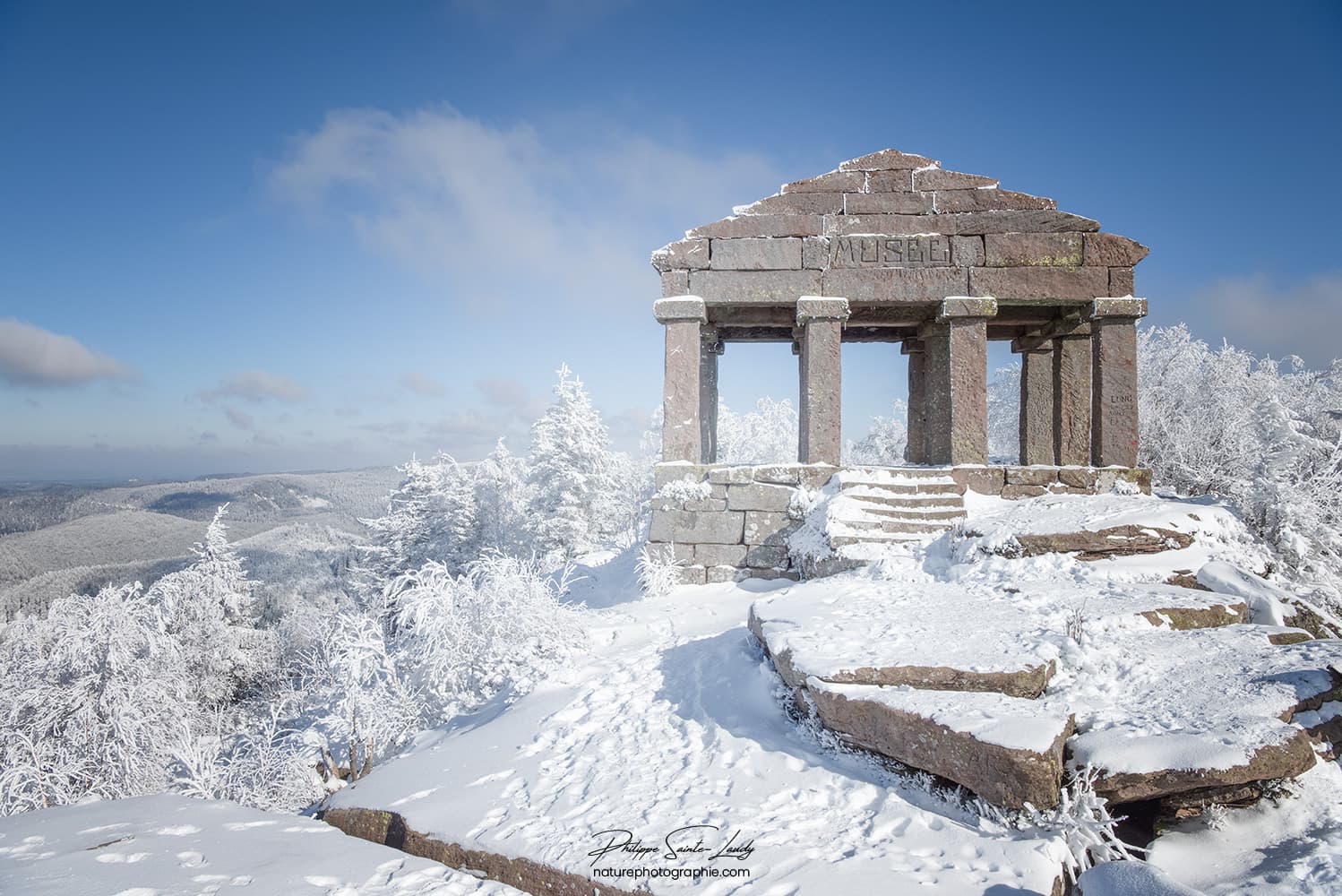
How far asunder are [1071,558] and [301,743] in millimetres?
8750

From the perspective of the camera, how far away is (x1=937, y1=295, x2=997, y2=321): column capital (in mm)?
9188

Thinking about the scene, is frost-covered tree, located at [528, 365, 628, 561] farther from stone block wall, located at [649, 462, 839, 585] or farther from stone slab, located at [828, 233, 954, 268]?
stone slab, located at [828, 233, 954, 268]

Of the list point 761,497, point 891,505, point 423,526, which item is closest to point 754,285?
point 761,497

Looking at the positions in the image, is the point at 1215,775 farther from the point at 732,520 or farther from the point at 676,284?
the point at 676,284

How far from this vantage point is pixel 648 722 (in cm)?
475

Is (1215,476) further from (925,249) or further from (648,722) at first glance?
(648,722)

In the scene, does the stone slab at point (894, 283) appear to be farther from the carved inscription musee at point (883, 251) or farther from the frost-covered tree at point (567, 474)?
the frost-covered tree at point (567, 474)

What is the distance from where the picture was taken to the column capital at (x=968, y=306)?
9.19 meters

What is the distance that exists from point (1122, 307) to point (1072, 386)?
2.18 metres

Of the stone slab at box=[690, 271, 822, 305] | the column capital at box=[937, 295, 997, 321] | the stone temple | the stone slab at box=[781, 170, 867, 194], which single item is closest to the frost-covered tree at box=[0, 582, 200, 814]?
the stone temple

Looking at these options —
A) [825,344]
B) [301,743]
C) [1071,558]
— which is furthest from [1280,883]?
[301,743]

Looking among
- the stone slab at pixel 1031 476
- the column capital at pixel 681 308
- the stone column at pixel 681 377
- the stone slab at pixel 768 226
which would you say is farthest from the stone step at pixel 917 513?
the stone slab at pixel 768 226

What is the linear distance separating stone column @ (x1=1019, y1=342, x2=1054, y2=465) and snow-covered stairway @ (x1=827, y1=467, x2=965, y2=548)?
13.7ft

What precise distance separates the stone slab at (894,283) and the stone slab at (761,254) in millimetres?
597
